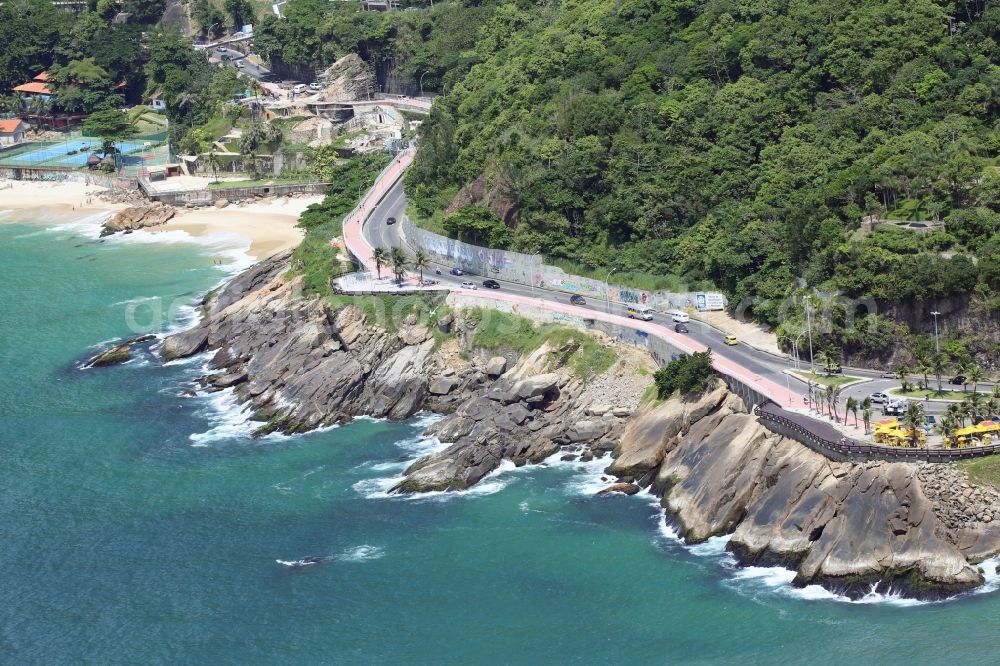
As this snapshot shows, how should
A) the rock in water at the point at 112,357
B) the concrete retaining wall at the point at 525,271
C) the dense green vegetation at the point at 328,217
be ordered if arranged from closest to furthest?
the concrete retaining wall at the point at 525,271 < the rock in water at the point at 112,357 < the dense green vegetation at the point at 328,217

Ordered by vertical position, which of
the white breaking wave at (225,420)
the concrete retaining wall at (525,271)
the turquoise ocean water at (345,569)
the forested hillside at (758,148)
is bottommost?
the turquoise ocean water at (345,569)

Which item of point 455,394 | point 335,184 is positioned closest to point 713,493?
point 455,394

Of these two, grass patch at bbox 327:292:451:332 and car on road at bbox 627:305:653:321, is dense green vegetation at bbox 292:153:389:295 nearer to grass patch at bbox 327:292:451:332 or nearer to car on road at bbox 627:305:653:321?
grass patch at bbox 327:292:451:332

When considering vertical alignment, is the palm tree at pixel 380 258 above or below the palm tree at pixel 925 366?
above

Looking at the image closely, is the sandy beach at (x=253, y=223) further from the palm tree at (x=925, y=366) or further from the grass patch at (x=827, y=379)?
the palm tree at (x=925, y=366)

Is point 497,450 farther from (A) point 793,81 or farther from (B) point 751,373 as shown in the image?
(A) point 793,81

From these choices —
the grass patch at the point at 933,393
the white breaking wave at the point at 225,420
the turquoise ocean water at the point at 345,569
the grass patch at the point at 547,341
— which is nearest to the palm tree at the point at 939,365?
the grass patch at the point at 933,393

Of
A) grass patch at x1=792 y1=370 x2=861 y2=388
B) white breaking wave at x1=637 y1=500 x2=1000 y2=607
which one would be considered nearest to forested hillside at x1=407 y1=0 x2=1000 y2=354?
grass patch at x1=792 y1=370 x2=861 y2=388

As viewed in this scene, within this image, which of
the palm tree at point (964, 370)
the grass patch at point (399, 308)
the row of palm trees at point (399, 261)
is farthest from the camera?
the row of palm trees at point (399, 261)
